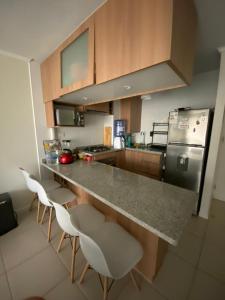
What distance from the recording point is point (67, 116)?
6.91 ft

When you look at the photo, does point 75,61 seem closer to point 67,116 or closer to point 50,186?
point 67,116

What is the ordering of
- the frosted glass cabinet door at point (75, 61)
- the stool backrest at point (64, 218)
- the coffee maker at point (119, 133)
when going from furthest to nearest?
1. the coffee maker at point (119, 133)
2. the frosted glass cabinet door at point (75, 61)
3. the stool backrest at point (64, 218)

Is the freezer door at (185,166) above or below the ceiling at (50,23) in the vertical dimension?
below

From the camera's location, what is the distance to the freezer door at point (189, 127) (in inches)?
73.6

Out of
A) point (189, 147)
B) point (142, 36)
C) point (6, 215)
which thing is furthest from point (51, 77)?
point (189, 147)

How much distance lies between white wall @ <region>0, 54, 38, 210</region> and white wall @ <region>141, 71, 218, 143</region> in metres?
2.26

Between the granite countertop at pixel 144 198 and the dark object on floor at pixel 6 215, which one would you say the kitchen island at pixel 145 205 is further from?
the dark object on floor at pixel 6 215

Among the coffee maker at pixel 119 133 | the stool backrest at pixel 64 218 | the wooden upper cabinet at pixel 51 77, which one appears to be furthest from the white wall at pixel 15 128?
the coffee maker at pixel 119 133

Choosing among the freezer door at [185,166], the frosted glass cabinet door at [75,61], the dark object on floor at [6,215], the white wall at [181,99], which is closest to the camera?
the frosted glass cabinet door at [75,61]

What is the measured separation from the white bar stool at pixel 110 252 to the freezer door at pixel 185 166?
4.91 ft

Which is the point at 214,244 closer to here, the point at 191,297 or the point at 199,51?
the point at 191,297

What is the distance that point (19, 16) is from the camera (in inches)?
44.4

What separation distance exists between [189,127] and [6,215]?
2.73 meters

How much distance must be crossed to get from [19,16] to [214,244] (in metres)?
2.96
